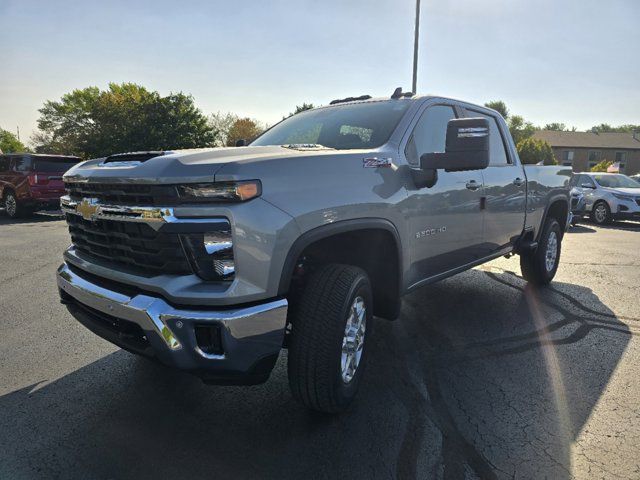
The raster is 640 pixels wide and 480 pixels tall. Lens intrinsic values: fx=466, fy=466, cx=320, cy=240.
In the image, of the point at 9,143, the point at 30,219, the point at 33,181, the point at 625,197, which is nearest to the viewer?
the point at 33,181

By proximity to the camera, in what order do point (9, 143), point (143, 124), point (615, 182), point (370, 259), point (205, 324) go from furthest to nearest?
point (9, 143) < point (143, 124) < point (615, 182) < point (370, 259) < point (205, 324)

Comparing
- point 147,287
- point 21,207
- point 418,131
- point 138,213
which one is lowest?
point 21,207

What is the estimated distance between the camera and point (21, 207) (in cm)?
1294

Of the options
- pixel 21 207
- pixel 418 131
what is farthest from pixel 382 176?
pixel 21 207

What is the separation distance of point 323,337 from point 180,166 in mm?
1098

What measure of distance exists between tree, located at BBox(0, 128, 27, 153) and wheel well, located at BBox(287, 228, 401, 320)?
8874 centimetres

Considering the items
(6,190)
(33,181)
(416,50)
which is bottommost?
(6,190)

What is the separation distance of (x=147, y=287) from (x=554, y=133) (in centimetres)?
7223

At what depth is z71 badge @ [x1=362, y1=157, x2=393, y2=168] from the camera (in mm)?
2775

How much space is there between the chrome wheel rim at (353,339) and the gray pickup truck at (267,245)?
0.01 metres

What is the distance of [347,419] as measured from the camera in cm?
271

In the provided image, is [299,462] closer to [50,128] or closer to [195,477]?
[195,477]

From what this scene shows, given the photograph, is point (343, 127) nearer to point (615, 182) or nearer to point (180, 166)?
point (180, 166)

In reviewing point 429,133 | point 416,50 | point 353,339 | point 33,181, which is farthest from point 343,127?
point 33,181
